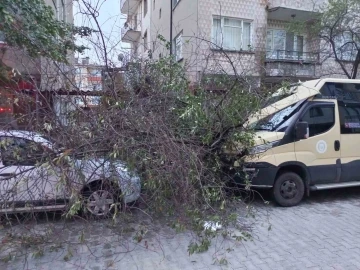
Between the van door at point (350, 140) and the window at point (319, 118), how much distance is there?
285 mm

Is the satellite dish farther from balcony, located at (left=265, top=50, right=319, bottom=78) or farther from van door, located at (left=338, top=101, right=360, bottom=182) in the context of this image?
balcony, located at (left=265, top=50, right=319, bottom=78)

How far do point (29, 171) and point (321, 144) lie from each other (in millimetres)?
5041

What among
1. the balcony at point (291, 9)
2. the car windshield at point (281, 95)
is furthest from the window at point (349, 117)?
the balcony at point (291, 9)

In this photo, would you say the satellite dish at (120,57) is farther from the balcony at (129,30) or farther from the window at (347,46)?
the window at (347,46)

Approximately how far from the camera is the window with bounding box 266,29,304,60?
14895 mm

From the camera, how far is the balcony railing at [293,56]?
14395mm

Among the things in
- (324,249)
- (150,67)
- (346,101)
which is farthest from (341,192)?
(150,67)

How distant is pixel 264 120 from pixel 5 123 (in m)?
4.23

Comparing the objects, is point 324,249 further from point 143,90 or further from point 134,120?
point 143,90

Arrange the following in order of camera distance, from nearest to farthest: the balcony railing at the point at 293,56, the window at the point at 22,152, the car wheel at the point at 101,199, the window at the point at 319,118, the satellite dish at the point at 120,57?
1. the window at the point at 22,152
2. the car wheel at the point at 101,199
3. the satellite dish at the point at 120,57
4. the window at the point at 319,118
5. the balcony railing at the point at 293,56

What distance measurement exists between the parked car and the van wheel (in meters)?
2.93

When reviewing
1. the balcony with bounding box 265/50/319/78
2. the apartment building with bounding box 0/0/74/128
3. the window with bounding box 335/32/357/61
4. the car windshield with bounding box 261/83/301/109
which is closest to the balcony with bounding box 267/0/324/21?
the balcony with bounding box 265/50/319/78

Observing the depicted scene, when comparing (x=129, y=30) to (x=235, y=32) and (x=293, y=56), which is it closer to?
(x=235, y=32)

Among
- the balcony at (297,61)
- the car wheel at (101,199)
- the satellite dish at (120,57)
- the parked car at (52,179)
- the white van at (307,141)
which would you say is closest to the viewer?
the parked car at (52,179)
